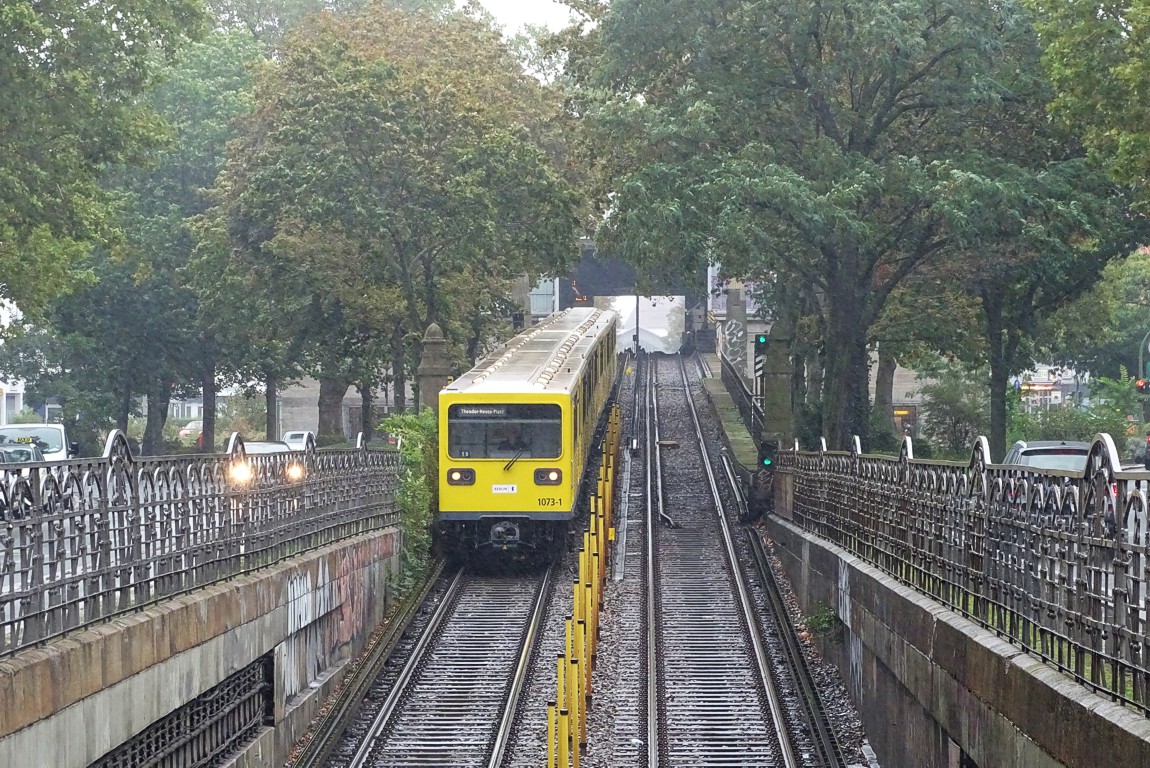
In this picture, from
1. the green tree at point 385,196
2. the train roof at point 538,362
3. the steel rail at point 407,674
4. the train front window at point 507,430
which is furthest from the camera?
the green tree at point 385,196

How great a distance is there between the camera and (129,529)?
1175 centimetres

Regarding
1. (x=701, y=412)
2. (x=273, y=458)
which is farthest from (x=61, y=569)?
(x=701, y=412)

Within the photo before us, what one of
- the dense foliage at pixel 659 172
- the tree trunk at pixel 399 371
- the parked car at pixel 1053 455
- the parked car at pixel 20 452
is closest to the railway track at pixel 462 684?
the parked car at pixel 1053 455

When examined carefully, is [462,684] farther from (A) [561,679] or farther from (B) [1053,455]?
(B) [1053,455]

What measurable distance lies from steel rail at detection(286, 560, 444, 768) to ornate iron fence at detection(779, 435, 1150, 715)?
565 cm

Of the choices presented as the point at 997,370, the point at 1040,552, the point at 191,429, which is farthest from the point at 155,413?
the point at 1040,552

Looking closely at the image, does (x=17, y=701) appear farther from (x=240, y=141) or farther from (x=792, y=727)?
(x=240, y=141)

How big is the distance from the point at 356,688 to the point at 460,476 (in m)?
7.92

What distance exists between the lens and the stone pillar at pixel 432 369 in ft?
114

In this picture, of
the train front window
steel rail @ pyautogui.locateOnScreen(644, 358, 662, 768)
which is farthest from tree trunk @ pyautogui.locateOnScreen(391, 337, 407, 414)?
the train front window

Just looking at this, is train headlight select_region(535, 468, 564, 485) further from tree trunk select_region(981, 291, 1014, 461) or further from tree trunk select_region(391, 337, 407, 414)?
tree trunk select_region(391, 337, 407, 414)

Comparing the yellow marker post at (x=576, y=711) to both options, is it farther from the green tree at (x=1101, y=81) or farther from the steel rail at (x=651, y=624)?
the green tree at (x=1101, y=81)

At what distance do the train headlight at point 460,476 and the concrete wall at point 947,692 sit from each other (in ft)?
24.1

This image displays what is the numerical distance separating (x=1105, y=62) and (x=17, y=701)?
23285 millimetres
